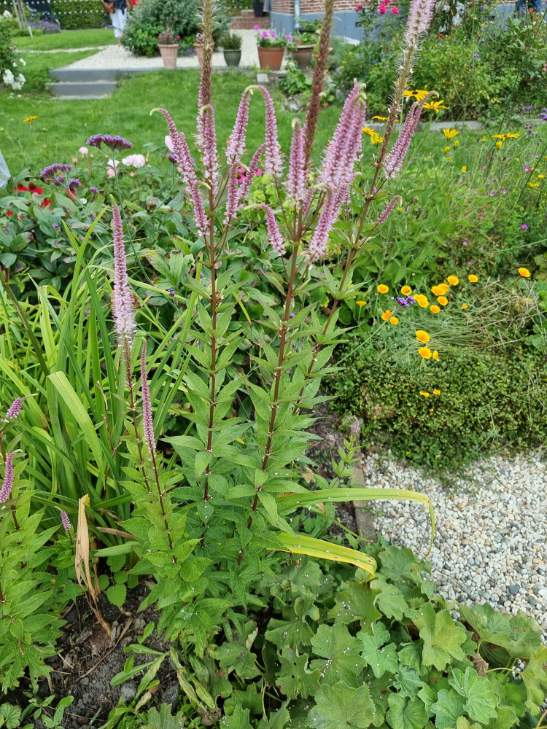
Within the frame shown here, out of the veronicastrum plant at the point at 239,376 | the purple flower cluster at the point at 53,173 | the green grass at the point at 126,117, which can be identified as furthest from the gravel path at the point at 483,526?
the green grass at the point at 126,117

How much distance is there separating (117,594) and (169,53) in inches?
491

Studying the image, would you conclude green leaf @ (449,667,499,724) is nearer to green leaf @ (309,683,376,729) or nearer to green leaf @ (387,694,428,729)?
green leaf @ (387,694,428,729)

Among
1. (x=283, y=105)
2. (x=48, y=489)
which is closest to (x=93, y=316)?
(x=48, y=489)

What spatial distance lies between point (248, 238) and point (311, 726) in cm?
238

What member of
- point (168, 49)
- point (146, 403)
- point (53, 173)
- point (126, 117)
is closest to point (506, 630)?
point (146, 403)

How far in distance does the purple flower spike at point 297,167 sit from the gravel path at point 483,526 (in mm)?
1919

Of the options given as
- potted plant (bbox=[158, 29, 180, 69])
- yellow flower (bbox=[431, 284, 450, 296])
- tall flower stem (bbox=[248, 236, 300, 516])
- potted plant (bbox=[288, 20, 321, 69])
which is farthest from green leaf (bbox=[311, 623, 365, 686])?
potted plant (bbox=[158, 29, 180, 69])

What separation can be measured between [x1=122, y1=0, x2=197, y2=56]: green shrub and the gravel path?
13577 mm

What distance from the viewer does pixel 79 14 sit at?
25.1 meters

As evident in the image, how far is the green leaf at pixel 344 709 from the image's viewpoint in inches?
61.9

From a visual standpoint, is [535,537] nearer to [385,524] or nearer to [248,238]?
[385,524]

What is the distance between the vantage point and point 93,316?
201 cm

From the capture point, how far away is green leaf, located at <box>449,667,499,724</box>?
1659mm

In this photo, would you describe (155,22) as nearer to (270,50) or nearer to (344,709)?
(270,50)
